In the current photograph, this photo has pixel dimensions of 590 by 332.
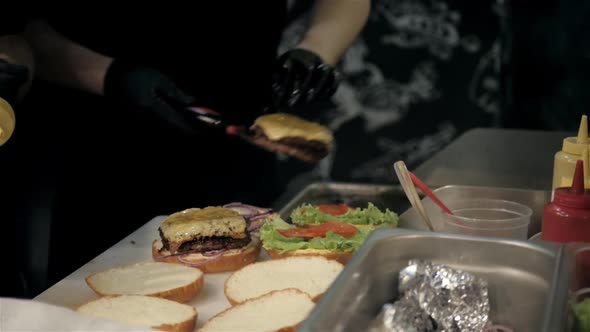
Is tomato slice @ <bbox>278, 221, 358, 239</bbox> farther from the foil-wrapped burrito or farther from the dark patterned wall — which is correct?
the dark patterned wall

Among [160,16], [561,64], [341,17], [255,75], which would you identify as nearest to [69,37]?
[160,16]

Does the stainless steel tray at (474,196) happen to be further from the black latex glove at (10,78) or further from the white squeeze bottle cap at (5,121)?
the black latex glove at (10,78)

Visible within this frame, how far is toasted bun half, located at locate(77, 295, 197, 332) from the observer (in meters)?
1.43

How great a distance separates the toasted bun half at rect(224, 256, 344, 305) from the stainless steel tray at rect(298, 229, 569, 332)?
22cm

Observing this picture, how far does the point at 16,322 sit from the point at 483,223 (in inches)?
36.8

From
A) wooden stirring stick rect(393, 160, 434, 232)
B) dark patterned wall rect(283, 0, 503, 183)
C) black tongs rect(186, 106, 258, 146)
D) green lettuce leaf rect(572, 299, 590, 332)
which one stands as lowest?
dark patterned wall rect(283, 0, 503, 183)

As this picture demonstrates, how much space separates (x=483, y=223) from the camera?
160 cm

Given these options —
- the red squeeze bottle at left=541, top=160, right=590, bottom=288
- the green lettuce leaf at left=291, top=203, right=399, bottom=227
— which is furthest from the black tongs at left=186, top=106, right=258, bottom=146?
the red squeeze bottle at left=541, top=160, right=590, bottom=288

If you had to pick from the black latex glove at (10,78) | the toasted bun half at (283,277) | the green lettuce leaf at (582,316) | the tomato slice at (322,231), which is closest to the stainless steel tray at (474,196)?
the tomato slice at (322,231)

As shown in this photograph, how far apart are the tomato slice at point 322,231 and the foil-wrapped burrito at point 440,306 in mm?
510

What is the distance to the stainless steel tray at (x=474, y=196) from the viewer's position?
188 centimetres

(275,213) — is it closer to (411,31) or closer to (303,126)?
(303,126)

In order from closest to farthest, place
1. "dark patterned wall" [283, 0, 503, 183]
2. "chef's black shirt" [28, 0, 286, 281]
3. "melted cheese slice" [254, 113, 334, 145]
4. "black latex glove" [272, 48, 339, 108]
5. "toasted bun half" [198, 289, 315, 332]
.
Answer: "toasted bun half" [198, 289, 315, 332]
"melted cheese slice" [254, 113, 334, 145]
"black latex glove" [272, 48, 339, 108]
"chef's black shirt" [28, 0, 286, 281]
"dark patterned wall" [283, 0, 503, 183]

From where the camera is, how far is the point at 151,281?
65.7 inches
